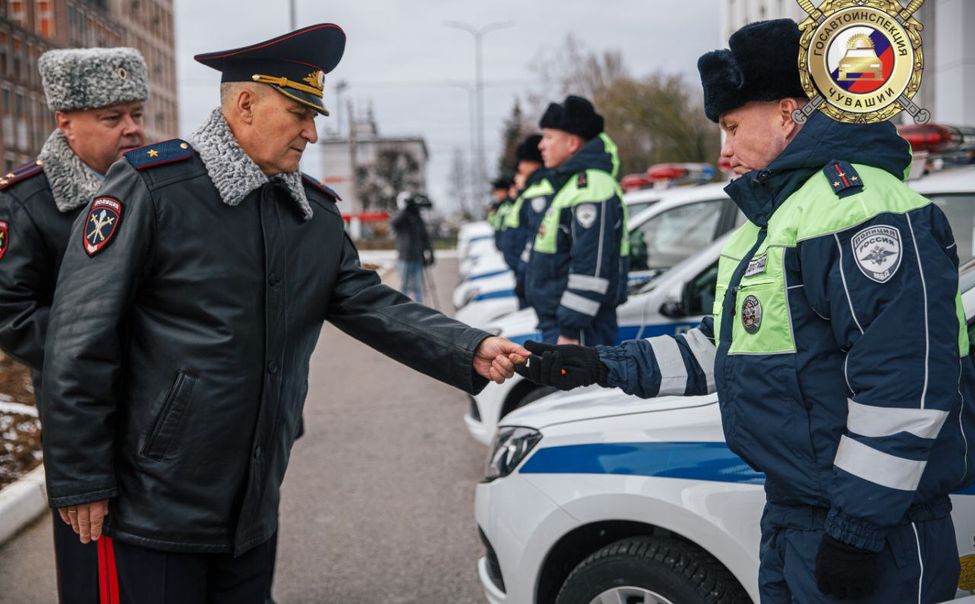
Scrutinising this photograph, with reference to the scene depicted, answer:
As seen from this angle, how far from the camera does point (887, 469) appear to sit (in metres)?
1.76

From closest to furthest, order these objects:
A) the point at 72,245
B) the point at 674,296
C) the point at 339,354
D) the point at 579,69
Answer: the point at 72,245
the point at 674,296
the point at 339,354
the point at 579,69

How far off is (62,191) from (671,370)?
1856 millimetres

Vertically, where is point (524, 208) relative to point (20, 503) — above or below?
above

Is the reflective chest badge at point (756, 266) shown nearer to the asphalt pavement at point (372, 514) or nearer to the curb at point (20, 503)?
the asphalt pavement at point (372, 514)

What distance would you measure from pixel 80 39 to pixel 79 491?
5.72 meters

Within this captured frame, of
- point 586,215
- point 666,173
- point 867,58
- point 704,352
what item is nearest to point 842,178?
point 867,58

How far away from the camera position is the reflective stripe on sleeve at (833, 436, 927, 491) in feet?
5.76

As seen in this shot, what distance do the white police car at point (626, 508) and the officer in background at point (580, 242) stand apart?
154 centimetres

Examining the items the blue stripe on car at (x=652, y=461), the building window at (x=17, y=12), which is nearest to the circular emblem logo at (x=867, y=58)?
the blue stripe on car at (x=652, y=461)

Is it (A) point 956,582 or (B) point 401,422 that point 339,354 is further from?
(A) point 956,582

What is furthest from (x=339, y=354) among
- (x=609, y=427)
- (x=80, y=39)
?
(x=609, y=427)

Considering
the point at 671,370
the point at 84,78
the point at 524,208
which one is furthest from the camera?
the point at 524,208

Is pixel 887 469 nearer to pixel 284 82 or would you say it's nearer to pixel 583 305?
pixel 284 82

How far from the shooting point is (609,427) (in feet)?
9.16
